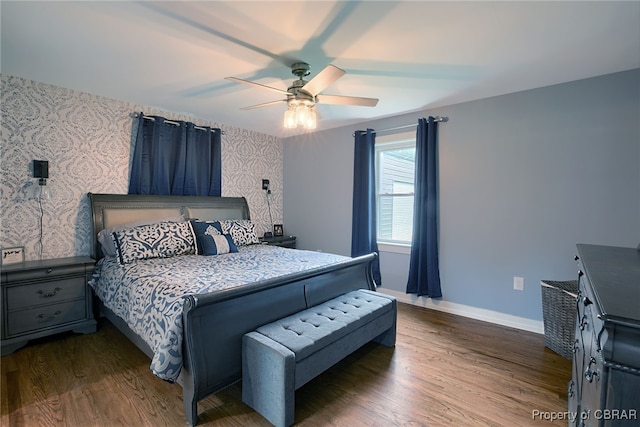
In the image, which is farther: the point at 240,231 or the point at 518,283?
the point at 240,231

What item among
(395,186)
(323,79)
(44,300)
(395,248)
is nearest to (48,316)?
(44,300)

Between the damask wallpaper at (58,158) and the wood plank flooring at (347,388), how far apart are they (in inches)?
40.2

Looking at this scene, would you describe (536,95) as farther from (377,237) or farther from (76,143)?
(76,143)

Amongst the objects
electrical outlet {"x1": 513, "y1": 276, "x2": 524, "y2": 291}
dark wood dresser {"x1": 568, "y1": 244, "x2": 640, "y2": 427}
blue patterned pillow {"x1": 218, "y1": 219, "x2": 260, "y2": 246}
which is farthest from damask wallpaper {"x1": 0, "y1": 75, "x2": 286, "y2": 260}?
electrical outlet {"x1": 513, "y1": 276, "x2": 524, "y2": 291}

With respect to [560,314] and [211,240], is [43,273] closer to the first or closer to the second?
[211,240]

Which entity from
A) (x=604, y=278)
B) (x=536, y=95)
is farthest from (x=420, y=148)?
(x=604, y=278)

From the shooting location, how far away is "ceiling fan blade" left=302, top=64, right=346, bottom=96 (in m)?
1.87

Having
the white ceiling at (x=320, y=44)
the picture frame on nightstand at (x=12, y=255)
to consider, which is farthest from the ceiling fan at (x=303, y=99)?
the picture frame on nightstand at (x=12, y=255)

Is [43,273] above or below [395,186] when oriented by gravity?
below

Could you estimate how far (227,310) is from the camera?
6.05ft

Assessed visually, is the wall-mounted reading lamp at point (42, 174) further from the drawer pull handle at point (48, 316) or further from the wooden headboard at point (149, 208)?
the drawer pull handle at point (48, 316)

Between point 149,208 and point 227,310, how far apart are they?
2.30m

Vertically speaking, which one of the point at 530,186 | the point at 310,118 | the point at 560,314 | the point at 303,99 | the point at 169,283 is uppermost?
the point at 303,99

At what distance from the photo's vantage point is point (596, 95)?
268 cm
